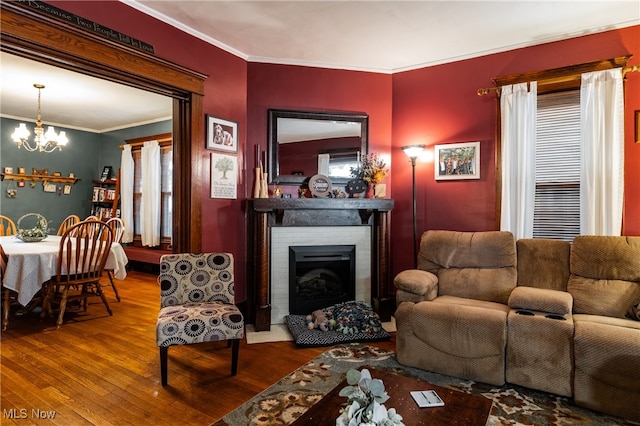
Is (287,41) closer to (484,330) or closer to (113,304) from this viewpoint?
(484,330)

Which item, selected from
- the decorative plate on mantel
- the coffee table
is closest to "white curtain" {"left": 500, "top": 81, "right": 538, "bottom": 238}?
the decorative plate on mantel

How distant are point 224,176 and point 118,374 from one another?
6.05 ft

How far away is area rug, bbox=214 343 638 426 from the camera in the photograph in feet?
6.57

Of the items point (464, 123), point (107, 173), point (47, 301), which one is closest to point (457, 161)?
point (464, 123)

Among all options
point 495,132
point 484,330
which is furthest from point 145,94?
point 484,330

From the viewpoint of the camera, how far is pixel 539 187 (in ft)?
11.2

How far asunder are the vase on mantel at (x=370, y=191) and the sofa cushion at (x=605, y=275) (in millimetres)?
1907

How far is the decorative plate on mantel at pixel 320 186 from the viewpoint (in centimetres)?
377

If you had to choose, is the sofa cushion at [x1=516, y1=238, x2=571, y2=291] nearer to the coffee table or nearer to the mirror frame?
the coffee table

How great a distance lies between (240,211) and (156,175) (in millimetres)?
3143

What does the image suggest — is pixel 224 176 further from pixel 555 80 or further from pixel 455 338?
pixel 555 80

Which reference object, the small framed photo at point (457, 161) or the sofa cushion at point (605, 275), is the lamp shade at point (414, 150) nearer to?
the small framed photo at point (457, 161)

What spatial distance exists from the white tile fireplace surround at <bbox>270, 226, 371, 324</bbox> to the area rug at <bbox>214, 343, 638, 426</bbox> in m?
0.98

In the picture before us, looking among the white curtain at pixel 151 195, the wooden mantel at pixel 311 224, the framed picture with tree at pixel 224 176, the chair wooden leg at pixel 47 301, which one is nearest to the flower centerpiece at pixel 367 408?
the wooden mantel at pixel 311 224
